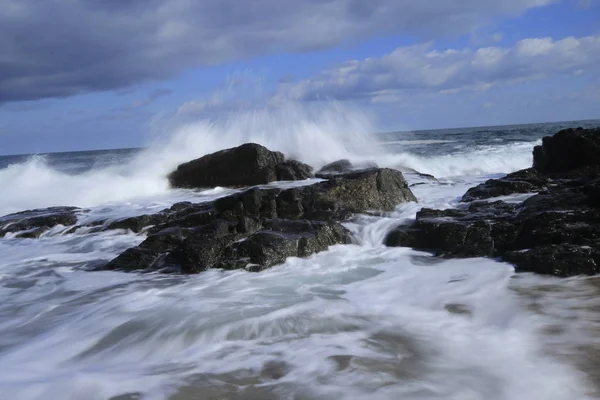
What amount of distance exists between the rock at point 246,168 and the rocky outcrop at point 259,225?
3.34m

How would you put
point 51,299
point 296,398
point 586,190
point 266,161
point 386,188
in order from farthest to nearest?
1. point 266,161
2. point 386,188
3. point 586,190
4. point 51,299
5. point 296,398

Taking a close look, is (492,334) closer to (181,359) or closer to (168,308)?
(181,359)

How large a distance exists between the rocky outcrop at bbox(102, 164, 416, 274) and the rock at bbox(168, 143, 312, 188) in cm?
334

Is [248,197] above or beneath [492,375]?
above

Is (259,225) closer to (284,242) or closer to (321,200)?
(284,242)

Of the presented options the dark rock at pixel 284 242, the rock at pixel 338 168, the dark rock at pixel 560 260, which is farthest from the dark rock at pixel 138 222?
the dark rock at pixel 560 260

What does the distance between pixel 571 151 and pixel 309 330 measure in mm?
8393

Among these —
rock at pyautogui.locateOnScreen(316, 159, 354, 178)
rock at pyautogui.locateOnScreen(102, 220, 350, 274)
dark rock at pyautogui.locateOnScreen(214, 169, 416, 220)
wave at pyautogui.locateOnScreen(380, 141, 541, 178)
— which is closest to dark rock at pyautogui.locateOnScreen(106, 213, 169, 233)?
dark rock at pyautogui.locateOnScreen(214, 169, 416, 220)

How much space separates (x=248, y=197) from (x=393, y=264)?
2.55 m

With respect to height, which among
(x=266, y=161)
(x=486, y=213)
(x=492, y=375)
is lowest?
(x=492, y=375)

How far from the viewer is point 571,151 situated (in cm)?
Answer: 1023

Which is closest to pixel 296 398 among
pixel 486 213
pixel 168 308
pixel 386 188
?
pixel 168 308

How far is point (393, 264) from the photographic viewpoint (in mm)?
5930

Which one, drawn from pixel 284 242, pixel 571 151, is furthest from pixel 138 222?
pixel 571 151
